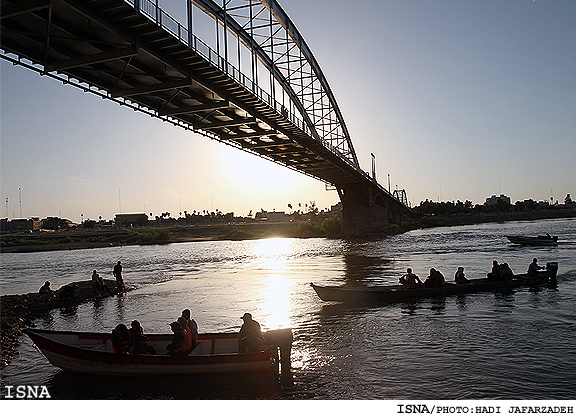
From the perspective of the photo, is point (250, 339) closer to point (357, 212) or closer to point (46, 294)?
point (46, 294)

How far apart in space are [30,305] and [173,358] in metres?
14.4

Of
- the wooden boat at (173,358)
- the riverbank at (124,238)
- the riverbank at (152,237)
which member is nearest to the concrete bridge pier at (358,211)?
the riverbank at (152,237)

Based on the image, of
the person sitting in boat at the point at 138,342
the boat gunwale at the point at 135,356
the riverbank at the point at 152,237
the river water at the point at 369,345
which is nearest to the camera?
the river water at the point at 369,345

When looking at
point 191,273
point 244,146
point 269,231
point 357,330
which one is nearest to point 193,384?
point 357,330

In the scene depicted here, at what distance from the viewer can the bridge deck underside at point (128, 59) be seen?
15.9m

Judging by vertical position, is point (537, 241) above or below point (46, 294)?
above

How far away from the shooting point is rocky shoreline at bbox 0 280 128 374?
15.2 meters

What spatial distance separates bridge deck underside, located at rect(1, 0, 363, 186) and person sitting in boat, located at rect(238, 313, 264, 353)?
39.8 feet

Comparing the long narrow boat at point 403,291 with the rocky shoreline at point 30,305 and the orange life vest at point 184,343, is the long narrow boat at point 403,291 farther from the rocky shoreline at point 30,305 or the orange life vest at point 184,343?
the rocky shoreline at point 30,305

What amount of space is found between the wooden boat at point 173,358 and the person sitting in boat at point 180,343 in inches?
7.6

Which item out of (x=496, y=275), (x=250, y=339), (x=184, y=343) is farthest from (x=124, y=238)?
(x=250, y=339)

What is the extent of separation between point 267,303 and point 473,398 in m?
12.4

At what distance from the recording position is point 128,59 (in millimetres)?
19359

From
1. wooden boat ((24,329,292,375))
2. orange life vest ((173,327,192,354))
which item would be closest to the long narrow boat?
wooden boat ((24,329,292,375))
